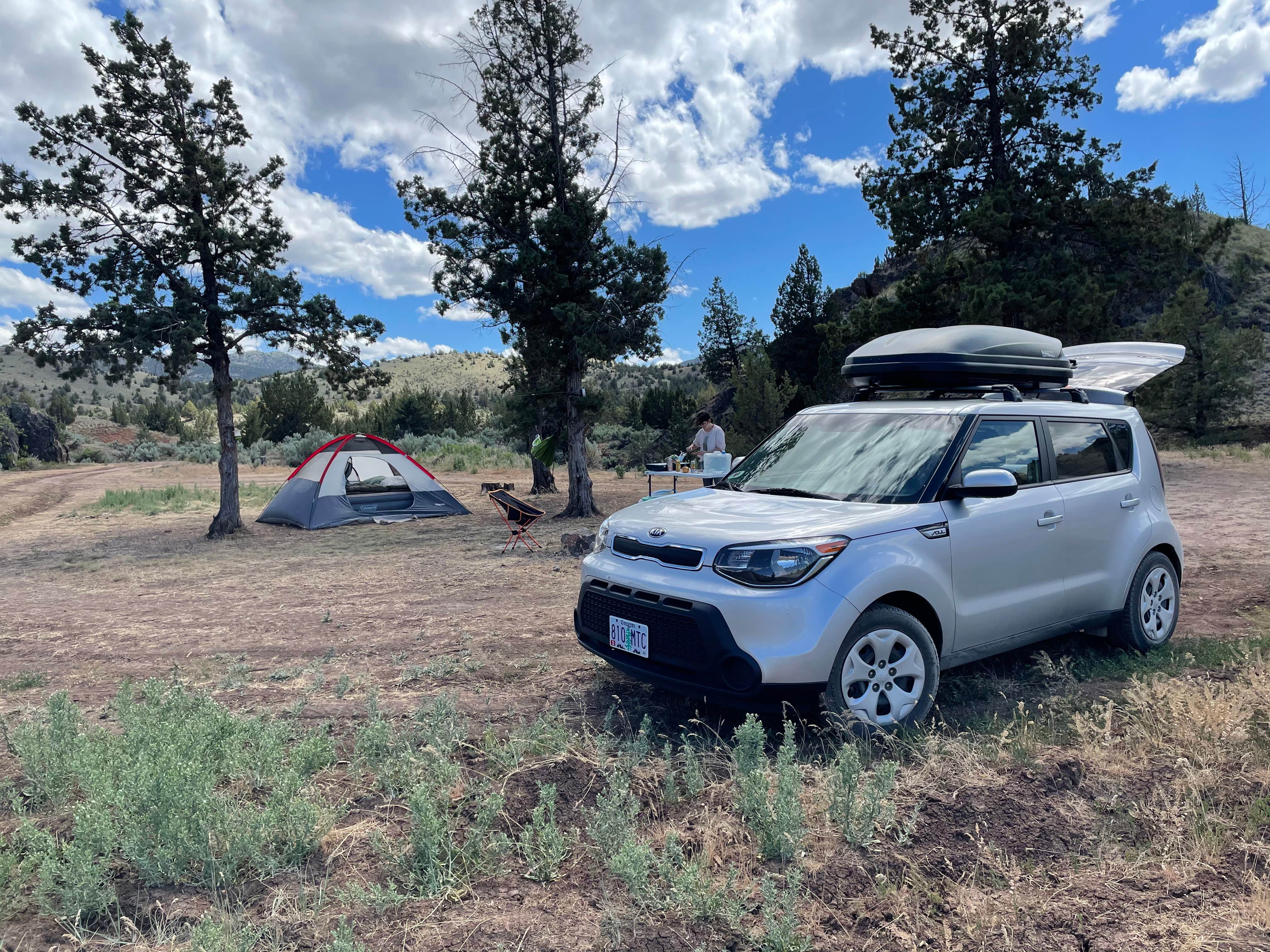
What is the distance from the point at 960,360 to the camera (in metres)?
5.05

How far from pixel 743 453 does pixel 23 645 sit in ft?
82.5

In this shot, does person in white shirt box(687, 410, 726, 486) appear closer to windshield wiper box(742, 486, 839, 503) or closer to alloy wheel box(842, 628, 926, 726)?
windshield wiper box(742, 486, 839, 503)

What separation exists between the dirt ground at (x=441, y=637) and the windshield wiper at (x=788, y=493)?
1.37 m

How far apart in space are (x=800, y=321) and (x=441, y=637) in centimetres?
3721

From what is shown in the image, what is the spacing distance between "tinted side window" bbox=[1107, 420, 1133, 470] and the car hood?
2.12m

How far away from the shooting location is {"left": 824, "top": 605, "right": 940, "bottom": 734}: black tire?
3.74 meters

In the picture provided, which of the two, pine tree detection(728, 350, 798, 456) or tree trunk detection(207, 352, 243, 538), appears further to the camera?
pine tree detection(728, 350, 798, 456)

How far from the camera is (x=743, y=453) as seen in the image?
1187 inches

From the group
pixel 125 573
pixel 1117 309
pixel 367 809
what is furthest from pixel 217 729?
pixel 1117 309

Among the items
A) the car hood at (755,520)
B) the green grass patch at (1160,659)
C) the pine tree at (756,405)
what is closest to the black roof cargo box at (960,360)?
the car hood at (755,520)

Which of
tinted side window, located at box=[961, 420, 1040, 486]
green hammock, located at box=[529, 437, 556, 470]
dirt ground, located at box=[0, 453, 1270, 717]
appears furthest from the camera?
green hammock, located at box=[529, 437, 556, 470]

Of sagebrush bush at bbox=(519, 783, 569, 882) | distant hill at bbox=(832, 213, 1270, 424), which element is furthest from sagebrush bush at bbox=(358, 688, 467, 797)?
distant hill at bbox=(832, 213, 1270, 424)

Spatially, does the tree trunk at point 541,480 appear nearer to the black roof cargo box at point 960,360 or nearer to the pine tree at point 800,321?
the black roof cargo box at point 960,360

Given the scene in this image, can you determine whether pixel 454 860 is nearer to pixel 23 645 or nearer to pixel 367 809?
pixel 367 809
